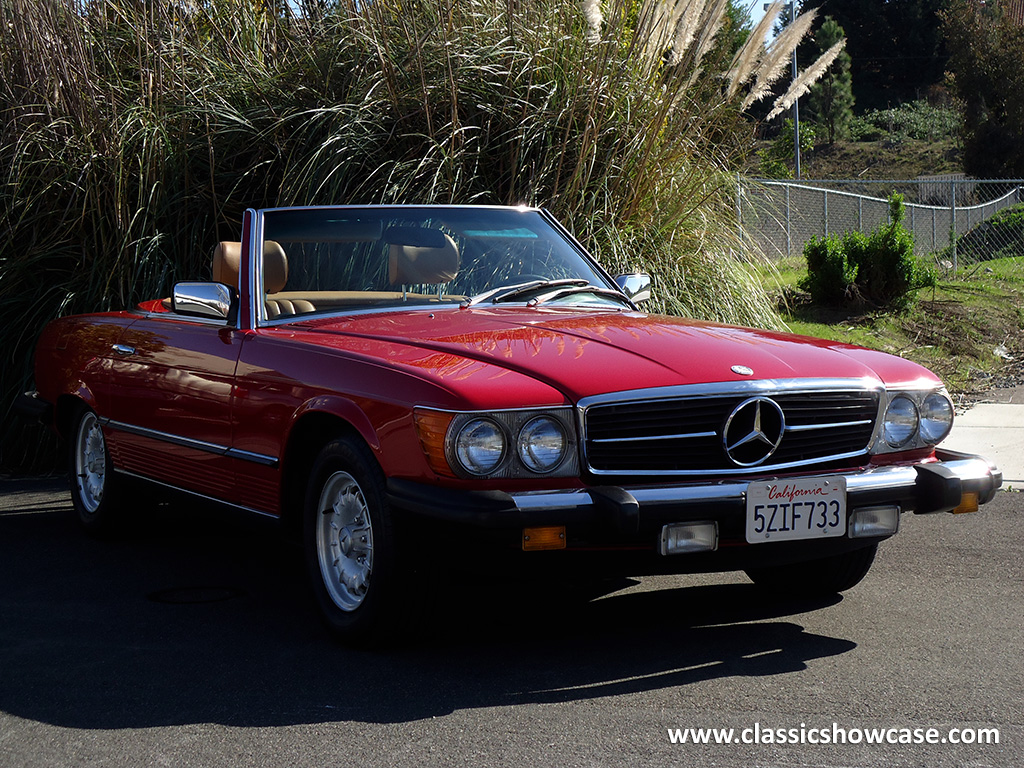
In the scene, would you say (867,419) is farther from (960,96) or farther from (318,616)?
(960,96)

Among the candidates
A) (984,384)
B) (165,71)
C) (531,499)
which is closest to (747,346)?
(531,499)

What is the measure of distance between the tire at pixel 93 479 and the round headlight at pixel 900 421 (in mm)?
3439

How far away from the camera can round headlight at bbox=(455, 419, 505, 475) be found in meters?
3.62

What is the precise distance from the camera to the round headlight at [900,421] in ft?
13.8

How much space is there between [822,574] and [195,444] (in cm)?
249

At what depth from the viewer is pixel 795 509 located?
3.79 meters

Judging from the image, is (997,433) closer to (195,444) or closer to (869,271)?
(869,271)

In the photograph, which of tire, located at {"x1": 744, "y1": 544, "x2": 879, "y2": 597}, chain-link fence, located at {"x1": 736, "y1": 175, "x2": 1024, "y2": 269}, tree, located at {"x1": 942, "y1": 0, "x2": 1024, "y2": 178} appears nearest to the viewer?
tire, located at {"x1": 744, "y1": 544, "x2": 879, "y2": 597}

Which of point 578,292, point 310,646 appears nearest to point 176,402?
point 310,646

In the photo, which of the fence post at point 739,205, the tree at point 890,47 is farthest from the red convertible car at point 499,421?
the tree at point 890,47

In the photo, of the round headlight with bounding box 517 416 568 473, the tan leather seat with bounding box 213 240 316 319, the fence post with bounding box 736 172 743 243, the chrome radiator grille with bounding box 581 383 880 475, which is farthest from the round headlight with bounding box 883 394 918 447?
the fence post with bounding box 736 172 743 243

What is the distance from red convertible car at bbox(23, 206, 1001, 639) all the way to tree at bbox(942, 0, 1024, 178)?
31.7 meters

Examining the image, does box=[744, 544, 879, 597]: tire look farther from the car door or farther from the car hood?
the car door

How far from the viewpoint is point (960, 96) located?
34938mm
